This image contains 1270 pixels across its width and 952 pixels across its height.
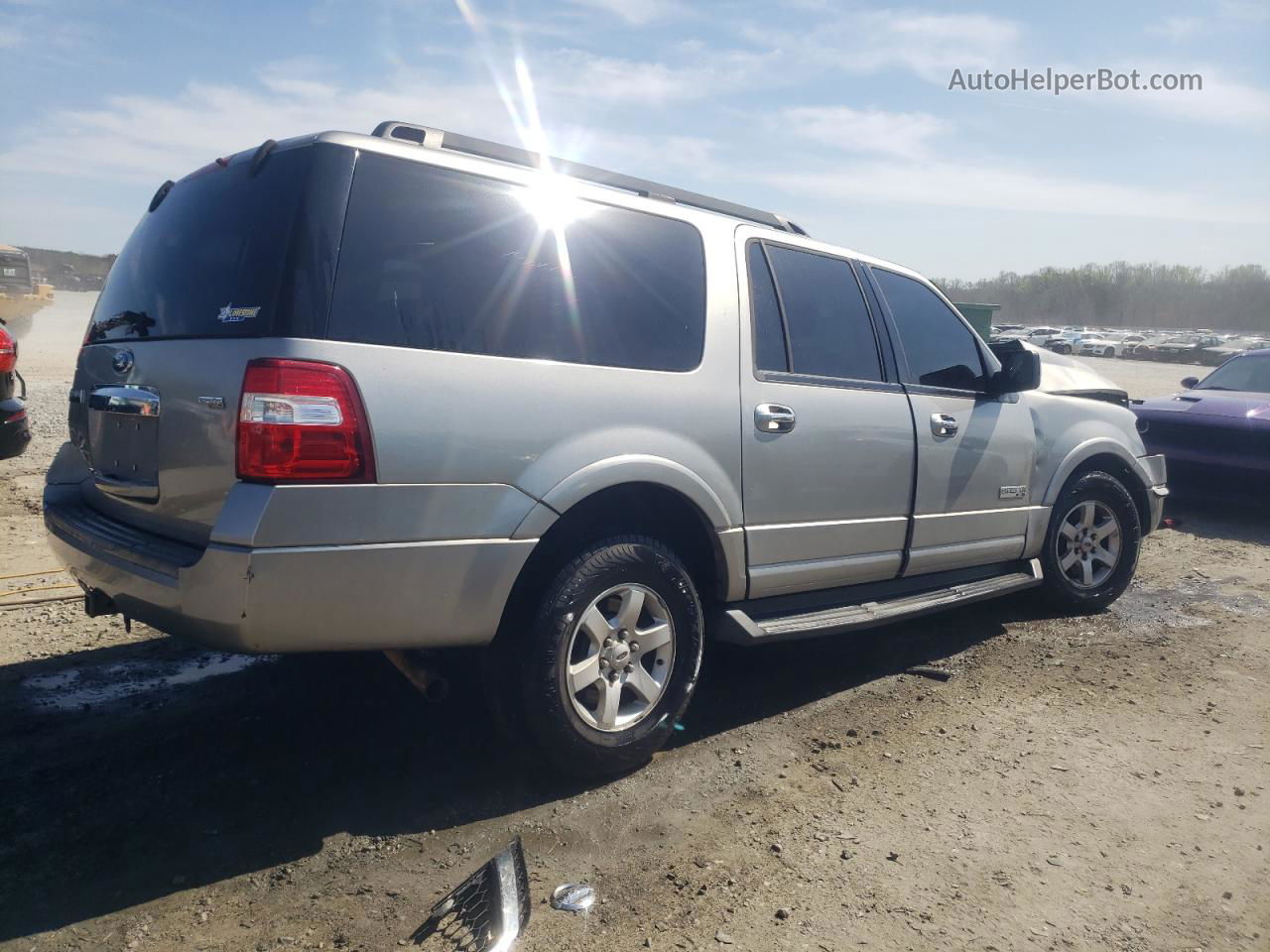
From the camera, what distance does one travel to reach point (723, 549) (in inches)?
137

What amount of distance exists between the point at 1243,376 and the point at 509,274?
9.39 meters

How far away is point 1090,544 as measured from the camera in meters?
5.43

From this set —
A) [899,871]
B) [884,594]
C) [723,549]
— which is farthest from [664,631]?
[884,594]

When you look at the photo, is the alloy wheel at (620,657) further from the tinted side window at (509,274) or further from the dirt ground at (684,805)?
the tinted side window at (509,274)

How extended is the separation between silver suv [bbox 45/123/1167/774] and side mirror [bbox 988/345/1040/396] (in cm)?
80

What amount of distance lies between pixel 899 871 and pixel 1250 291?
10514 centimetres

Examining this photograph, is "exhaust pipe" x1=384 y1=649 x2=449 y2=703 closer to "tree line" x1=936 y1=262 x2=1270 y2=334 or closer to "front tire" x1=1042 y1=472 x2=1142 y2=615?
"front tire" x1=1042 y1=472 x2=1142 y2=615

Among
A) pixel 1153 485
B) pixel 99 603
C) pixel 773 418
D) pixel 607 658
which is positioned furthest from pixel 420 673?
pixel 1153 485

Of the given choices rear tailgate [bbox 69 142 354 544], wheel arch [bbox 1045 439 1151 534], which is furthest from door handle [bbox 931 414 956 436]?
rear tailgate [bbox 69 142 354 544]

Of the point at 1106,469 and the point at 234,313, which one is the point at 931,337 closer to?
the point at 1106,469

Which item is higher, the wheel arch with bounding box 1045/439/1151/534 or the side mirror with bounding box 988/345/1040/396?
the side mirror with bounding box 988/345/1040/396

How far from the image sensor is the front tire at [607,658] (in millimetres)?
2949

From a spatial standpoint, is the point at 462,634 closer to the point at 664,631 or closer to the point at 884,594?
the point at 664,631

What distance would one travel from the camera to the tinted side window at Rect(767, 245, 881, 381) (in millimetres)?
3895
